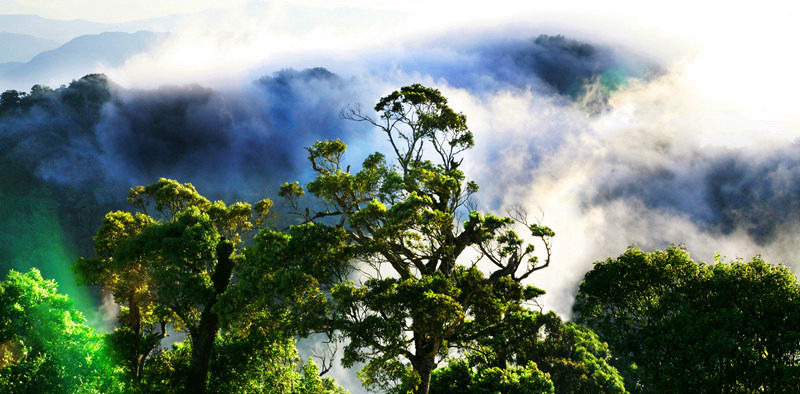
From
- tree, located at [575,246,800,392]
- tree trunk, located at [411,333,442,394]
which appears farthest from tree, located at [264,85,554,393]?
tree, located at [575,246,800,392]

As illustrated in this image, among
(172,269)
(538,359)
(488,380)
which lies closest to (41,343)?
(172,269)

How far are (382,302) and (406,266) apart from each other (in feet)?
11.3

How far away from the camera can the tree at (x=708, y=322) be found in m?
10.8

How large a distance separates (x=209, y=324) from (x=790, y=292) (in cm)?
1915

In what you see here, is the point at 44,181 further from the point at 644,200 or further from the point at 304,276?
the point at 644,200

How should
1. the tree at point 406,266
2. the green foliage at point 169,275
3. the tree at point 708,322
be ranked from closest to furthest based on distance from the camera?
the tree at point 708,322
the tree at point 406,266
the green foliage at point 169,275

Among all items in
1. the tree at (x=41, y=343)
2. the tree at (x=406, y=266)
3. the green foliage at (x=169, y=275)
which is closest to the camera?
the tree at (x=41, y=343)

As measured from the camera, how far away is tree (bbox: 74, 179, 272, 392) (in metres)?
18.1

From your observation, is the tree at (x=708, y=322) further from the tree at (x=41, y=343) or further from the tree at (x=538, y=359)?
the tree at (x=41, y=343)

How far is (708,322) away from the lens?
11438 millimetres

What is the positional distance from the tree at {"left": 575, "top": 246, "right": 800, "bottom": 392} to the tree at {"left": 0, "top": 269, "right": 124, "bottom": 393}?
1533 cm

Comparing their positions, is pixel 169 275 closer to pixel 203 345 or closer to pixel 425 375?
pixel 203 345

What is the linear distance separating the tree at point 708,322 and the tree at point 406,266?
11.1 feet

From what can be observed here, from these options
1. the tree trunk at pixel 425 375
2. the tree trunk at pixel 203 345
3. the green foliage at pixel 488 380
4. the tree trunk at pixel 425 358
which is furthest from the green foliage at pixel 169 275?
the green foliage at pixel 488 380
